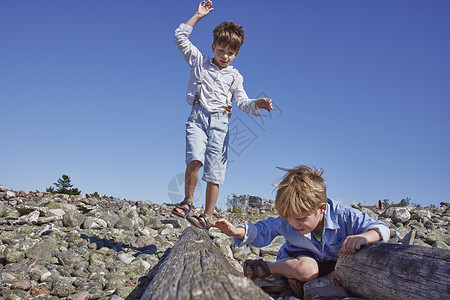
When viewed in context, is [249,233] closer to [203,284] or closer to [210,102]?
[203,284]

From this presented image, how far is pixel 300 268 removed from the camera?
3.28 metres

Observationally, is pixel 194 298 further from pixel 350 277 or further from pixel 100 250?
pixel 100 250

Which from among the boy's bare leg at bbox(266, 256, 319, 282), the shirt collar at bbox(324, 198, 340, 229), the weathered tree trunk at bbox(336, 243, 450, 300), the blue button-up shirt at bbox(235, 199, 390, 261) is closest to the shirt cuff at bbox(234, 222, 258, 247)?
the blue button-up shirt at bbox(235, 199, 390, 261)

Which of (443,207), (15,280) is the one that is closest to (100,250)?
(15,280)

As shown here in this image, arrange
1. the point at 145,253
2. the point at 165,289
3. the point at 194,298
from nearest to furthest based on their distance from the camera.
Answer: the point at 194,298 < the point at 165,289 < the point at 145,253

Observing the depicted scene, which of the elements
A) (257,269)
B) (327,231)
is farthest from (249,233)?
(327,231)

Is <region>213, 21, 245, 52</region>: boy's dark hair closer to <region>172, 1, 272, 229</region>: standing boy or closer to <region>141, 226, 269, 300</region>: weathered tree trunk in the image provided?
<region>172, 1, 272, 229</region>: standing boy

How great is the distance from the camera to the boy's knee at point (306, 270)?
3.28 m

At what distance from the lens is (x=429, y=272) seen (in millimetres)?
2305

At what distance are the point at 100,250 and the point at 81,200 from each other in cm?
401

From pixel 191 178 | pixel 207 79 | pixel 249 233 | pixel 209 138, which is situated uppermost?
pixel 207 79

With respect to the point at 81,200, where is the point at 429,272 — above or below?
below

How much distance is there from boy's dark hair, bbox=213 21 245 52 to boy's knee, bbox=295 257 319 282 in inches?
137

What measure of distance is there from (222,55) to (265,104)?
104 cm
